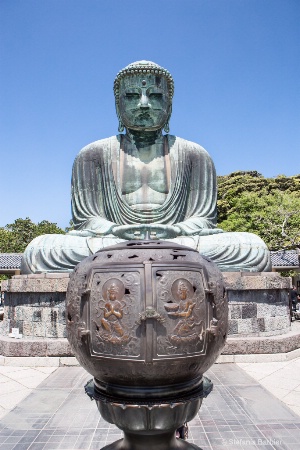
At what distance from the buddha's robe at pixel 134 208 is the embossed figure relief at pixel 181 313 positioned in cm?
427

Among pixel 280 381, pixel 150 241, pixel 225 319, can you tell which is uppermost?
pixel 150 241

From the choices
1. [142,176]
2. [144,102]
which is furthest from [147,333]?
[144,102]

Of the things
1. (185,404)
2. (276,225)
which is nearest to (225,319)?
(185,404)

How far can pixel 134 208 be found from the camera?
7.27m

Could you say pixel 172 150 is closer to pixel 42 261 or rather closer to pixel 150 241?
pixel 42 261

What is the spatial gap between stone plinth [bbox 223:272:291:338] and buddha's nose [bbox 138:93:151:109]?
3536mm

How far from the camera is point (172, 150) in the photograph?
25.1ft

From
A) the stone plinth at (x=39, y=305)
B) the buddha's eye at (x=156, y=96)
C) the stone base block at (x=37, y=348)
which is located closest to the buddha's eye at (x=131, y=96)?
the buddha's eye at (x=156, y=96)

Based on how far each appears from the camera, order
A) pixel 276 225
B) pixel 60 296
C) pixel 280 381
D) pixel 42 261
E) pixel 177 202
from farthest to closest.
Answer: pixel 276 225 → pixel 177 202 → pixel 42 261 → pixel 60 296 → pixel 280 381

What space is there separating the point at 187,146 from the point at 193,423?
558cm

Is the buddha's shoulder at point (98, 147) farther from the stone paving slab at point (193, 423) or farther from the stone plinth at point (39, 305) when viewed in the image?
the stone paving slab at point (193, 423)

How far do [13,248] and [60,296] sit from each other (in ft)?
72.5

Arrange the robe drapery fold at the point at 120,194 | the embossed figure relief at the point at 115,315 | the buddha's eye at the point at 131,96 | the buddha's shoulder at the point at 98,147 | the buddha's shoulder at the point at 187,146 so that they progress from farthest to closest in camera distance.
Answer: the buddha's shoulder at the point at 187,146 < the buddha's shoulder at the point at 98,147 < the buddha's eye at the point at 131,96 < the robe drapery fold at the point at 120,194 < the embossed figure relief at the point at 115,315

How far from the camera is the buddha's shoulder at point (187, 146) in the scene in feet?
25.3
